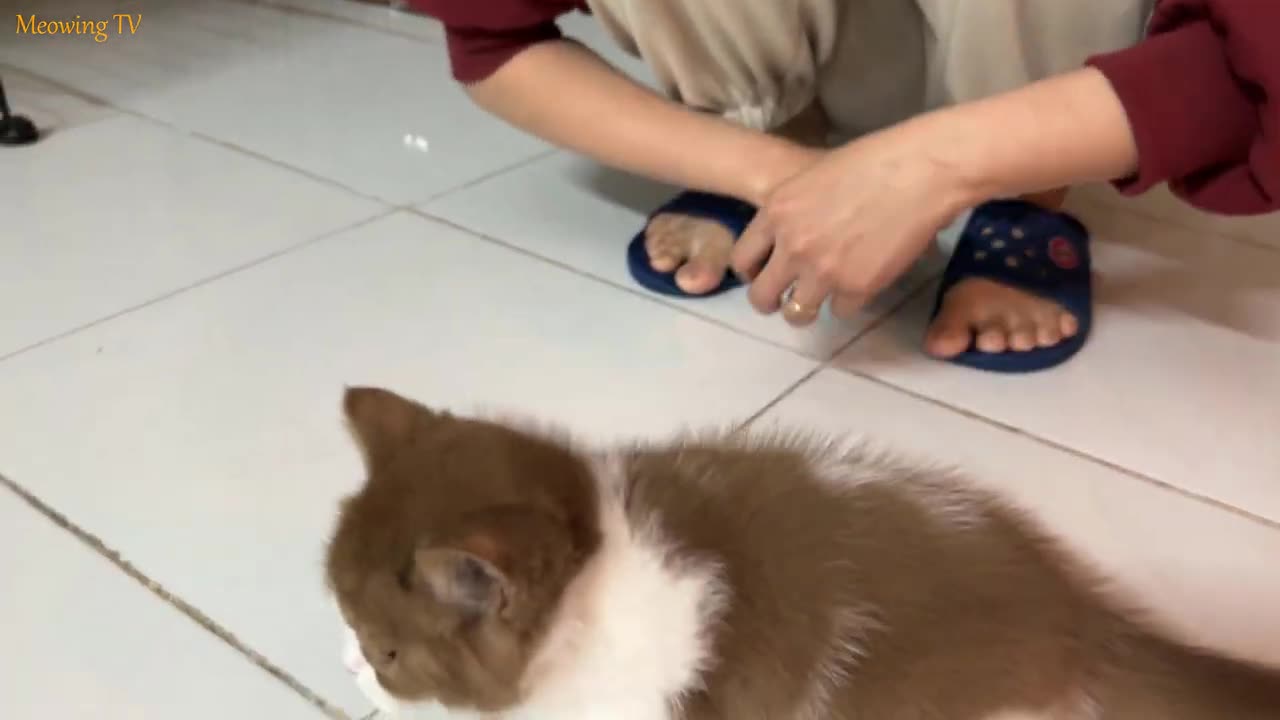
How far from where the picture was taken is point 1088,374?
990mm

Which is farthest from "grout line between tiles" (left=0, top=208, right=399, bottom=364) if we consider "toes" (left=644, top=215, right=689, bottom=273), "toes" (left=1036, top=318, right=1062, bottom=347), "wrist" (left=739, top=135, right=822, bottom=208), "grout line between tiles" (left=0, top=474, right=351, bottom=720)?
"toes" (left=1036, top=318, right=1062, bottom=347)

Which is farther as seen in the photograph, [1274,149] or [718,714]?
[1274,149]

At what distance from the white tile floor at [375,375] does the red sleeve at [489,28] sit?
201mm

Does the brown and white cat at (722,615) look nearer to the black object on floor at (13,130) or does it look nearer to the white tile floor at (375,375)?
the white tile floor at (375,375)

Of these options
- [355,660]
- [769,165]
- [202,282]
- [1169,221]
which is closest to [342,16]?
[202,282]

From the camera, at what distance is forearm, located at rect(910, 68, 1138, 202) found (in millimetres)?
828

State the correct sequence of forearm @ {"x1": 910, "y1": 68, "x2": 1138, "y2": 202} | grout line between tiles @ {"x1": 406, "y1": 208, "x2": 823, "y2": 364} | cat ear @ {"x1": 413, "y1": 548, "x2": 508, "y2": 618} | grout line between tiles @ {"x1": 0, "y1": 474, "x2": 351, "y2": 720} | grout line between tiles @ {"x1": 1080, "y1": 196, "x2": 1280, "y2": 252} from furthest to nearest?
grout line between tiles @ {"x1": 1080, "y1": 196, "x2": 1280, "y2": 252}, grout line between tiles @ {"x1": 406, "y1": 208, "x2": 823, "y2": 364}, forearm @ {"x1": 910, "y1": 68, "x2": 1138, "y2": 202}, grout line between tiles @ {"x1": 0, "y1": 474, "x2": 351, "y2": 720}, cat ear @ {"x1": 413, "y1": 548, "x2": 508, "y2": 618}

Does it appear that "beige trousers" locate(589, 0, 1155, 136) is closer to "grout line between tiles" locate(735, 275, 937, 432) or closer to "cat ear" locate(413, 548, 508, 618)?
"grout line between tiles" locate(735, 275, 937, 432)

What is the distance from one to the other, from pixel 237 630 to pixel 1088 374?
2.23 feet

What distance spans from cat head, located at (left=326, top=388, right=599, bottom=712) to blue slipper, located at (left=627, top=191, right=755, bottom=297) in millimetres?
515

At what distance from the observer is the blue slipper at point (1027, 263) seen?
997 millimetres

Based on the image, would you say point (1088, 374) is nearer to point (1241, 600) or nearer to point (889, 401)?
point (889, 401)

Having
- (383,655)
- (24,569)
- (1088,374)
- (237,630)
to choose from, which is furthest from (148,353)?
(1088,374)

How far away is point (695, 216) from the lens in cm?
117
